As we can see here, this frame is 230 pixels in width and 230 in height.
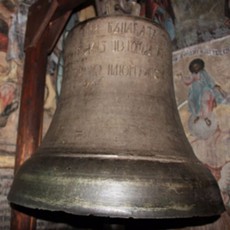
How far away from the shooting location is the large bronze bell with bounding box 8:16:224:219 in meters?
0.61

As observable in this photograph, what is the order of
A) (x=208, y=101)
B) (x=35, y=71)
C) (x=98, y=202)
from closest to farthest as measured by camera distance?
(x=98, y=202), (x=35, y=71), (x=208, y=101)

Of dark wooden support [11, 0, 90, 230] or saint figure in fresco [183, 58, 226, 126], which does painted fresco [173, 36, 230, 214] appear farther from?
dark wooden support [11, 0, 90, 230]

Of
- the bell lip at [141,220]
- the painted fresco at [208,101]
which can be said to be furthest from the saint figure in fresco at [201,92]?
the bell lip at [141,220]

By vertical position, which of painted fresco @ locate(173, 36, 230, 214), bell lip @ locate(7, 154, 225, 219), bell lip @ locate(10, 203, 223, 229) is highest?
painted fresco @ locate(173, 36, 230, 214)

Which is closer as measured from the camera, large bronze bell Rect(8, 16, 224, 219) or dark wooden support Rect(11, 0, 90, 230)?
large bronze bell Rect(8, 16, 224, 219)

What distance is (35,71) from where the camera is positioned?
1.14 m

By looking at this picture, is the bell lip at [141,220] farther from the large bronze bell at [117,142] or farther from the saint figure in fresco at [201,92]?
the large bronze bell at [117,142]

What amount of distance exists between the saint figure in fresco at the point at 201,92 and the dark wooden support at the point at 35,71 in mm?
532

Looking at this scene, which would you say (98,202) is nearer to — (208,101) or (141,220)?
(141,220)

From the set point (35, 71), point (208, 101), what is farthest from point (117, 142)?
point (208, 101)

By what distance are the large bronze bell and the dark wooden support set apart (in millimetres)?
269

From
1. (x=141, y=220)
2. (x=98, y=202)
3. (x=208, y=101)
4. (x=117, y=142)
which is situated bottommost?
Answer: (x=141, y=220)

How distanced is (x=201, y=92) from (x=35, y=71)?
25.6 inches

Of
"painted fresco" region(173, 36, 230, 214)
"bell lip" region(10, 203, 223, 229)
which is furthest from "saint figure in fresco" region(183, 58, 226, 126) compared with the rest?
"bell lip" region(10, 203, 223, 229)
